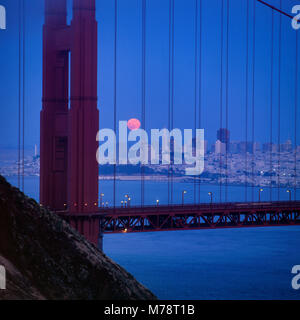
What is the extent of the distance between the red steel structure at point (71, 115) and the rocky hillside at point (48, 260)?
11.7m

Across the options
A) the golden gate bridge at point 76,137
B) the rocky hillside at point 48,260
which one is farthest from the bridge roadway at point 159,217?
the rocky hillside at point 48,260

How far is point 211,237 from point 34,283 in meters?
57.4

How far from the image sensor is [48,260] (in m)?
12.9

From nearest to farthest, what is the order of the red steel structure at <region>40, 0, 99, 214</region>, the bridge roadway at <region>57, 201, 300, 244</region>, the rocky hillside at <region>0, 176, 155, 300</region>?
1. the rocky hillside at <region>0, 176, 155, 300</region>
2. the bridge roadway at <region>57, 201, 300, 244</region>
3. the red steel structure at <region>40, 0, 99, 214</region>

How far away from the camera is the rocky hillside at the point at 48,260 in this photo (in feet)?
40.2

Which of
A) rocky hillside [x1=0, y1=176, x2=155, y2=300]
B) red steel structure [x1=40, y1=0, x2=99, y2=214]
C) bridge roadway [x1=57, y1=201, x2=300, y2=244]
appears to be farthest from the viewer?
red steel structure [x1=40, y1=0, x2=99, y2=214]

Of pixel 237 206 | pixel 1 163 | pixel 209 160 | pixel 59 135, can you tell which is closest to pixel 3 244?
pixel 59 135

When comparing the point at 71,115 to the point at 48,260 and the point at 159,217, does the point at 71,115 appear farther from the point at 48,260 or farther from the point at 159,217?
the point at 48,260

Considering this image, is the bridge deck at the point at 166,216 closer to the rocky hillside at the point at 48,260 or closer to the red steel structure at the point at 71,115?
the red steel structure at the point at 71,115

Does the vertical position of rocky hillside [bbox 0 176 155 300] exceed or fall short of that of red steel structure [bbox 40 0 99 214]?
it falls short

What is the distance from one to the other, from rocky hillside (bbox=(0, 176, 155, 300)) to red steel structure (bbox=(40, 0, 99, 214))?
1175 centimetres

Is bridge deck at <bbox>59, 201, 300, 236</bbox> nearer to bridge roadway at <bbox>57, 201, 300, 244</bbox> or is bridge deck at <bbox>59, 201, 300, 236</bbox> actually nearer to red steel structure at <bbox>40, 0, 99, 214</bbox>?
bridge roadway at <bbox>57, 201, 300, 244</bbox>

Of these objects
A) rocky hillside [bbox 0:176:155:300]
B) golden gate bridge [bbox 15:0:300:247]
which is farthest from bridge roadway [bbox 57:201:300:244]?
rocky hillside [bbox 0:176:155:300]

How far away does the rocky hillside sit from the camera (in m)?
12.2
